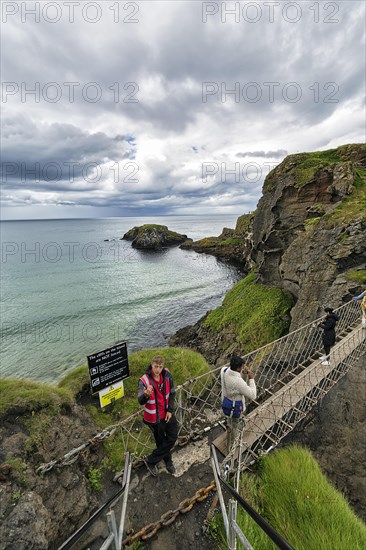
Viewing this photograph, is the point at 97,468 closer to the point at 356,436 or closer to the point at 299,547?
the point at 299,547

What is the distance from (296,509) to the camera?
4426mm

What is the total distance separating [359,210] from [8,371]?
26.8 metres

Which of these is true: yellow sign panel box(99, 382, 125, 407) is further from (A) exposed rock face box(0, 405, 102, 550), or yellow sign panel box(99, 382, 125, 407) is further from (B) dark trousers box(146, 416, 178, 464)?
(B) dark trousers box(146, 416, 178, 464)

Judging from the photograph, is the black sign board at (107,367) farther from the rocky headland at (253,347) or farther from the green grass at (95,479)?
the green grass at (95,479)

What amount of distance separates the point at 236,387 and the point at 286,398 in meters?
2.98

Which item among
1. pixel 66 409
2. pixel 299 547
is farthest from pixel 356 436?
pixel 66 409

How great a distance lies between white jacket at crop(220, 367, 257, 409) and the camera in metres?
4.57

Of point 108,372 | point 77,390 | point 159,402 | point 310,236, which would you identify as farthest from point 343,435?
point 310,236

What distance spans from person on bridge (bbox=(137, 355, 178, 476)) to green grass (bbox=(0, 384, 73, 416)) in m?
2.31

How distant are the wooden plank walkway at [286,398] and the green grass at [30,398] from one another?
3594 mm

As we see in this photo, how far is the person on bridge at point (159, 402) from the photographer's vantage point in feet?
15.2

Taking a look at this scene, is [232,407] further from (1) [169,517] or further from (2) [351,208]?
(2) [351,208]

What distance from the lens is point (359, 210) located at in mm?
14734

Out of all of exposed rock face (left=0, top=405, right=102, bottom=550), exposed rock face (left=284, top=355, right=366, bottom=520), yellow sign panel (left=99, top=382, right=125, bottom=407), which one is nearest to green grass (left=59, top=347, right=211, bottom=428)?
yellow sign panel (left=99, top=382, right=125, bottom=407)
